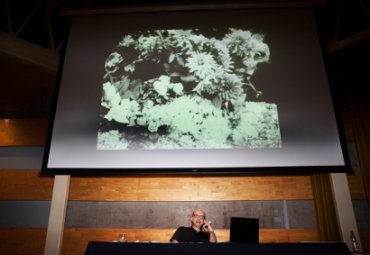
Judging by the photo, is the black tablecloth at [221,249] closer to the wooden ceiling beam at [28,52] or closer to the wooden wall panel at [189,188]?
the wooden wall panel at [189,188]

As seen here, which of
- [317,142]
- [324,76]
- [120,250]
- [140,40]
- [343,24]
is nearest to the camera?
[120,250]

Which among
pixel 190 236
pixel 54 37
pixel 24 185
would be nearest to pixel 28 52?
pixel 54 37

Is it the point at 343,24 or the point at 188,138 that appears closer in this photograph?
the point at 188,138

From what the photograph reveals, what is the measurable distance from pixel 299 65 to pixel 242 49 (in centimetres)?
70

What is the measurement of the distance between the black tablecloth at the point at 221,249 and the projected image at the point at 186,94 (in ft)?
4.63

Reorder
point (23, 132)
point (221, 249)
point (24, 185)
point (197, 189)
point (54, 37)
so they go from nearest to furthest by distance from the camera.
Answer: point (221, 249), point (197, 189), point (54, 37), point (24, 185), point (23, 132)

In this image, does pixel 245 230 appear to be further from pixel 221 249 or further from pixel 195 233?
pixel 195 233

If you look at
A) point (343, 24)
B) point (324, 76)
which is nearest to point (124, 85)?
point (324, 76)

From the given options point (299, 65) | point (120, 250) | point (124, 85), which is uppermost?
point (299, 65)

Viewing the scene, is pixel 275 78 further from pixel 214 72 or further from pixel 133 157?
pixel 133 157

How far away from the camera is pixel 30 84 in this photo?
14.8ft

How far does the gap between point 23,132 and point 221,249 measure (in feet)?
15.0

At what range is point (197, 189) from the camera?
428 centimetres

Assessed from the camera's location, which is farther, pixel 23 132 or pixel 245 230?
pixel 23 132
